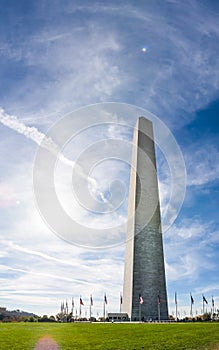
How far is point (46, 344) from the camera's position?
72.4 ft

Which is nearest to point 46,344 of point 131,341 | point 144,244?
point 131,341

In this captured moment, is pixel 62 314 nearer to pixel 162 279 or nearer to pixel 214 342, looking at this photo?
pixel 162 279

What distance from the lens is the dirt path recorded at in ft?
67.2

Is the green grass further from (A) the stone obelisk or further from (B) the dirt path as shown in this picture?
(A) the stone obelisk

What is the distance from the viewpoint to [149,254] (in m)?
58.0

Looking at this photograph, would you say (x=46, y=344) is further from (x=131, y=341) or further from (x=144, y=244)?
(x=144, y=244)

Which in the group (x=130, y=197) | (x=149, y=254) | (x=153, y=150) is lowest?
(x=149, y=254)

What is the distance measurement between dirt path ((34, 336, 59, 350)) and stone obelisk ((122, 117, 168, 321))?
31.6 meters

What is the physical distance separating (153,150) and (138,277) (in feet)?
76.4

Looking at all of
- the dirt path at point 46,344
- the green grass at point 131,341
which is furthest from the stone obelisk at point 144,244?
the dirt path at point 46,344

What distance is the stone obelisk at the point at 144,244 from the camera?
55.1 metres

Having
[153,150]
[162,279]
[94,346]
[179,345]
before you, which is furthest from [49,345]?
[153,150]

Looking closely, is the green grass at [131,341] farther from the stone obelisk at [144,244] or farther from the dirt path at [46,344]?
the stone obelisk at [144,244]

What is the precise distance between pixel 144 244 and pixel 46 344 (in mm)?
37252
